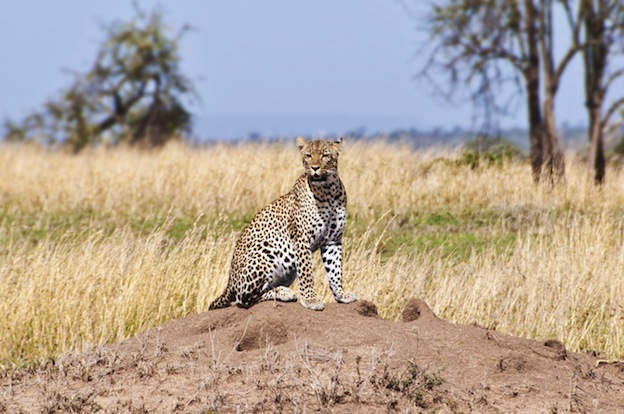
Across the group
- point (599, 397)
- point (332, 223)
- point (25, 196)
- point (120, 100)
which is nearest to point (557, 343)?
point (599, 397)

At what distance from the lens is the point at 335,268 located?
803 centimetres

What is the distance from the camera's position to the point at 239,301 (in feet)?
26.7

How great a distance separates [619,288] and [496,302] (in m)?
1.48

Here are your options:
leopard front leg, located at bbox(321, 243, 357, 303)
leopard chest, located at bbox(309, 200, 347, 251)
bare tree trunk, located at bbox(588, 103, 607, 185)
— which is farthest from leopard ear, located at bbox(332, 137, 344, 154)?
bare tree trunk, located at bbox(588, 103, 607, 185)

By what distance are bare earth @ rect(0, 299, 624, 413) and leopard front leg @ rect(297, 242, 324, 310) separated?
101 mm

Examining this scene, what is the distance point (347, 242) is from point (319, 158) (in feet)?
15.7

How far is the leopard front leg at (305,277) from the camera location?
777 cm

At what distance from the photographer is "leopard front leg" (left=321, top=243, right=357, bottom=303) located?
805 cm

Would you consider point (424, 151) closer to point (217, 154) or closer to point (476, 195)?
point (476, 195)

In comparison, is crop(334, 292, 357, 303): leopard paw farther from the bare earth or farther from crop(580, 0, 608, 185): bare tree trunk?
crop(580, 0, 608, 185): bare tree trunk

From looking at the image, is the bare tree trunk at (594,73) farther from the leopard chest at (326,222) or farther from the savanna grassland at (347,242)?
the leopard chest at (326,222)

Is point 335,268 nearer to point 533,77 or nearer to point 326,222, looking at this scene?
point 326,222

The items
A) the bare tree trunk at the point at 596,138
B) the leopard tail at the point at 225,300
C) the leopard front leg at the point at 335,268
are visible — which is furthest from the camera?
the bare tree trunk at the point at 596,138

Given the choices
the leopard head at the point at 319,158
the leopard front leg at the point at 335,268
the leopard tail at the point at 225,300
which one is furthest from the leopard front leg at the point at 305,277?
the leopard tail at the point at 225,300
